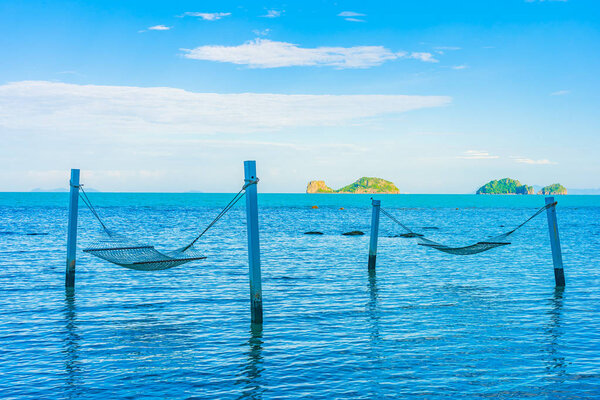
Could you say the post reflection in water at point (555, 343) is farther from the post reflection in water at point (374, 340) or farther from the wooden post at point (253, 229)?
the wooden post at point (253, 229)

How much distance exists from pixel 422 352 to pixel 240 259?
18105mm

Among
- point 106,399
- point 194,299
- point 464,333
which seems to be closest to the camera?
point 106,399

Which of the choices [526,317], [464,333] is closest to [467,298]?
[526,317]

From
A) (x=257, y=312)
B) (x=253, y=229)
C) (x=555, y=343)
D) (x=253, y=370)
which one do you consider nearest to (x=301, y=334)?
(x=257, y=312)

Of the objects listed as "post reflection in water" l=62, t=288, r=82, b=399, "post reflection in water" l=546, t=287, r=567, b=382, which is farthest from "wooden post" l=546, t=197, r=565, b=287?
"post reflection in water" l=62, t=288, r=82, b=399

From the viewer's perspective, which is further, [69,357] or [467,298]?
[467,298]

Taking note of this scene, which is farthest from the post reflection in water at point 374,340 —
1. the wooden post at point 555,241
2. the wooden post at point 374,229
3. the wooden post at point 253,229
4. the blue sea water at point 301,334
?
the wooden post at point 555,241

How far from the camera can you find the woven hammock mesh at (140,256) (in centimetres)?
1352

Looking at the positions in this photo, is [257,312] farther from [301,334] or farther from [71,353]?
[71,353]

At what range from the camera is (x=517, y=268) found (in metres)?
25.1

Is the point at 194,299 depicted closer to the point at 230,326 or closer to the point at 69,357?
the point at 230,326

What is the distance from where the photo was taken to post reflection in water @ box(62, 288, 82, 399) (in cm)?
923

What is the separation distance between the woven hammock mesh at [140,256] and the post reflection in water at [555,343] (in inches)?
329

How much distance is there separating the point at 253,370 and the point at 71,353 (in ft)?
13.6
